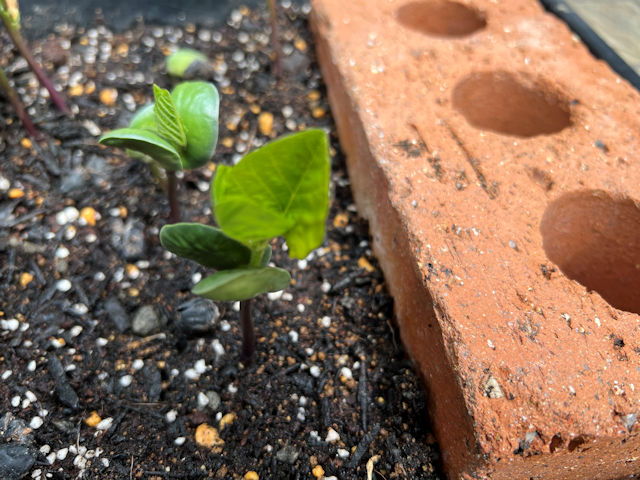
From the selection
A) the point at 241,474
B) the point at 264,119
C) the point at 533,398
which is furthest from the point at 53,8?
the point at 533,398

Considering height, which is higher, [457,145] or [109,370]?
[457,145]

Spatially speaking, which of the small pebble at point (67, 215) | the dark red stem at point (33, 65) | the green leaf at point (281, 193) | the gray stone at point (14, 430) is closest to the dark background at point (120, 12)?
the dark red stem at point (33, 65)

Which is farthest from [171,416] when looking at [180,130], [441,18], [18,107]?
[441,18]

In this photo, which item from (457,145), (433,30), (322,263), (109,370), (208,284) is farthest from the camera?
(433,30)

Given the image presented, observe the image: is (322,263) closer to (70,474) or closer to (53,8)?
(70,474)

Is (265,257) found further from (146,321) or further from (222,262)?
(146,321)

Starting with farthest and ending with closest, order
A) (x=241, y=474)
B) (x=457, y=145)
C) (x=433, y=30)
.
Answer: (x=433, y=30)
(x=457, y=145)
(x=241, y=474)

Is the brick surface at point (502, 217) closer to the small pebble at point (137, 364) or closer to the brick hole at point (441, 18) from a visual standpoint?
the brick hole at point (441, 18)

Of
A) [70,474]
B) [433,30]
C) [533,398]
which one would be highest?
[433,30]
